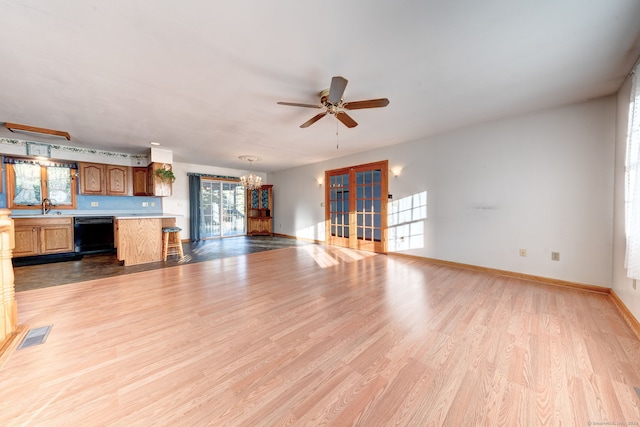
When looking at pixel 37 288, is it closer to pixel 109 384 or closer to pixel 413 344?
pixel 109 384

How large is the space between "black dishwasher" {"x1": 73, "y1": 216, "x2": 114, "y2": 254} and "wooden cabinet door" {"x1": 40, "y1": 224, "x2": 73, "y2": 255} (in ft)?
0.29

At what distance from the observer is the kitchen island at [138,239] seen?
13.6ft

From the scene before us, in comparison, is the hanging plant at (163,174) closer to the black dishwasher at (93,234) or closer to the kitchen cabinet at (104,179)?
the kitchen cabinet at (104,179)

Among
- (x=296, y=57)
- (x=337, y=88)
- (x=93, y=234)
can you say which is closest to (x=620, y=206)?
(x=337, y=88)

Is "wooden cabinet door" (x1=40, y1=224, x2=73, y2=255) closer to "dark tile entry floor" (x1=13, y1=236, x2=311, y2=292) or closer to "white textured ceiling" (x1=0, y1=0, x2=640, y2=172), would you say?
"dark tile entry floor" (x1=13, y1=236, x2=311, y2=292)

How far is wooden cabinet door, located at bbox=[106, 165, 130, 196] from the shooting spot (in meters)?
5.51

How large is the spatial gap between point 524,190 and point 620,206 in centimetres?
96

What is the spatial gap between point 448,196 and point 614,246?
2038 mm

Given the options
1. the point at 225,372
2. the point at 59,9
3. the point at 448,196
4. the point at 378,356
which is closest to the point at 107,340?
the point at 225,372

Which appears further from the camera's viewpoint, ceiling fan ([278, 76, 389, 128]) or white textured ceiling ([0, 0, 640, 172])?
ceiling fan ([278, 76, 389, 128])

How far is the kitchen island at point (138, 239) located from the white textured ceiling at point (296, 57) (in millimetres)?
1750

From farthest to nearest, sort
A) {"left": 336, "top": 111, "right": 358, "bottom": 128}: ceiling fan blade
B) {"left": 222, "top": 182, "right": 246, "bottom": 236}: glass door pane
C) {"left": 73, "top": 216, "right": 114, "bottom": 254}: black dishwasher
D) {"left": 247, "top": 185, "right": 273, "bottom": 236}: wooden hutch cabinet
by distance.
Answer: {"left": 247, "top": 185, "right": 273, "bottom": 236}: wooden hutch cabinet → {"left": 222, "top": 182, "right": 246, "bottom": 236}: glass door pane → {"left": 73, "top": 216, "right": 114, "bottom": 254}: black dishwasher → {"left": 336, "top": 111, "right": 358, "bottom": 128}: ceiling fan blade

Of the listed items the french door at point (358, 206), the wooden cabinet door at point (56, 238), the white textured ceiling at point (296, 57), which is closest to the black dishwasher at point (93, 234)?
the wooden cabinet door at point (56, 238)

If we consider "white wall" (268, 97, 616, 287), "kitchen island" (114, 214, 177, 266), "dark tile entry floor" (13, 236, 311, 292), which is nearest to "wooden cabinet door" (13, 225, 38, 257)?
"dark tile entry floor" (13, 236, 311, 292)
